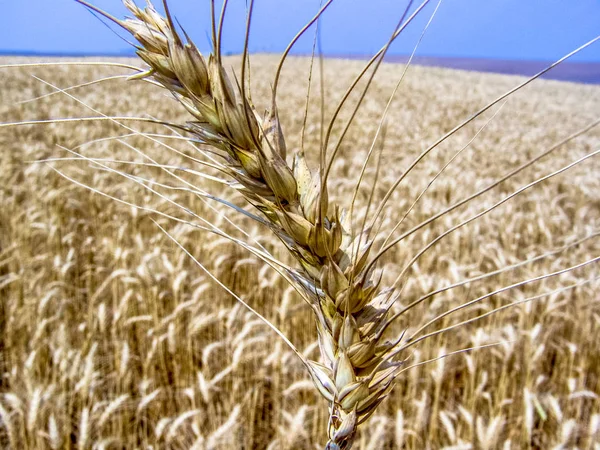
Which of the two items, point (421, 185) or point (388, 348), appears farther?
point (421, 185)

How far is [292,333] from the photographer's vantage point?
2350mm

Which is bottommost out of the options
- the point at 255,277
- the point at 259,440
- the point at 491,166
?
the point at 259,440

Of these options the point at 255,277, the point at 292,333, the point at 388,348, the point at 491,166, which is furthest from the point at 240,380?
the point at 491,166

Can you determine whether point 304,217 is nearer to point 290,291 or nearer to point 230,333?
point 230,333

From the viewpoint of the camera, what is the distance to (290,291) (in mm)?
2391

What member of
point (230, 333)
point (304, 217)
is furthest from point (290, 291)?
point (304, 217)

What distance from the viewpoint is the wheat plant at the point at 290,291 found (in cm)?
49

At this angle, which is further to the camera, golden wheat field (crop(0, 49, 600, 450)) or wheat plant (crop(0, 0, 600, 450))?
golden wheat field (crop(0, 49, 600, 450))

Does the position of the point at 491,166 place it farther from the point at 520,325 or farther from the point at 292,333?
the point at 292,333

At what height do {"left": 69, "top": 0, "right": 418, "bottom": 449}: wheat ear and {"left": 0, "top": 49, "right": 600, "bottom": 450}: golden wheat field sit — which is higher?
{"left": 69, "top": 0, "right": 418, "bottom": 449}: wheat ear

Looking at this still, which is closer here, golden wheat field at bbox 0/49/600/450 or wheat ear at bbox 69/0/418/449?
wheat ear at bbox 69/0/418/449

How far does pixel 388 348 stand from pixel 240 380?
1477 millimetres

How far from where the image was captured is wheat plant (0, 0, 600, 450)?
490mm

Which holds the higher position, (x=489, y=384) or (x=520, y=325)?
(x=520, y=325)
